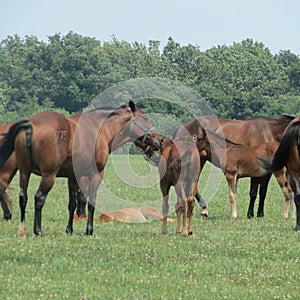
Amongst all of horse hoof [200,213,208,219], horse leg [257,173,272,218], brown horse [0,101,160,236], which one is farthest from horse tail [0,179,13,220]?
horse leg [257,173,272,218]

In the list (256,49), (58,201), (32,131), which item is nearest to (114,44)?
(256,49)

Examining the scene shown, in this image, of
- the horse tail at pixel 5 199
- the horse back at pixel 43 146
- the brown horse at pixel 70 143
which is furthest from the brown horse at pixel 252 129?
the horse back at pixel 43 146

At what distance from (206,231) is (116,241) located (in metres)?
2.54

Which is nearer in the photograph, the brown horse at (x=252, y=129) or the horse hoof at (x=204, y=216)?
the horse hoof at (x=204, y=216)

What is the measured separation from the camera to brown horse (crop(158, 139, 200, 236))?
14.0 m

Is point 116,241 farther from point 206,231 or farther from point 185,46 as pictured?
point 185,46

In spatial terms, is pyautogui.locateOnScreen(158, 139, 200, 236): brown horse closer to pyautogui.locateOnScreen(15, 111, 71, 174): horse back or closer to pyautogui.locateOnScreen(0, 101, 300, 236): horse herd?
pyautogui.locateOnScreen(0, 101, 300, 236): horse herd

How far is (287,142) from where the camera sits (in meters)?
14.9

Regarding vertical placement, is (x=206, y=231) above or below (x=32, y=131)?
below

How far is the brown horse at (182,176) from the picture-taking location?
14.0 m

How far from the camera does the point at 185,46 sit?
106250 millimetres

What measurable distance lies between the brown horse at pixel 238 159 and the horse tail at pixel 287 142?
247 centimetres

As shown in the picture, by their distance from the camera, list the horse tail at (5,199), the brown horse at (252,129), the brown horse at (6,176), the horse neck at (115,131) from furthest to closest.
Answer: the brown horse at (252,129)
the horse tail at (5,199)
the brown horse at (6,176)
the horse neck at (115,131)

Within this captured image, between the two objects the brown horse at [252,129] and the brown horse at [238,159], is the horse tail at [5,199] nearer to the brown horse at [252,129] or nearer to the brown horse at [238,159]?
the brown horse at [238,159]
